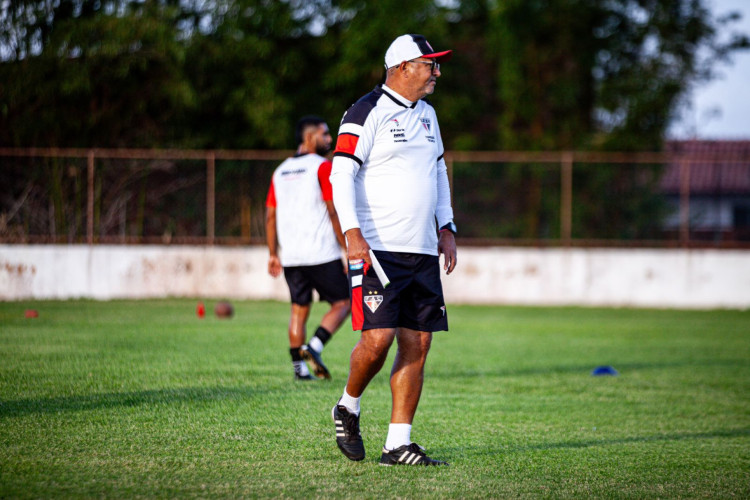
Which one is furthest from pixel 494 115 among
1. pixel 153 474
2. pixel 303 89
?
pixel 153 474

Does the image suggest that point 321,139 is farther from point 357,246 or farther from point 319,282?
point 357,246

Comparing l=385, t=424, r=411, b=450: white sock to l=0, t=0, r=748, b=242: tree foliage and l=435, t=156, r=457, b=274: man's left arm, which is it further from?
l=0, t=0, r=748, b=242: tree foliage

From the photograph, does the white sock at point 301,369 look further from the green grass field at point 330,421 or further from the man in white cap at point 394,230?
the man in white cap at point 394,230

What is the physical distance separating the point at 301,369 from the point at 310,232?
1.14 meters

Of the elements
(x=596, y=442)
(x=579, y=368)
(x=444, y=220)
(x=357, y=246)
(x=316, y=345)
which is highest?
(x=444, y=220)

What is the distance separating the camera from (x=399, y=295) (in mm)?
4500

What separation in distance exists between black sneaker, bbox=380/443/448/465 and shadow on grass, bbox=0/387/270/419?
6.33 feet

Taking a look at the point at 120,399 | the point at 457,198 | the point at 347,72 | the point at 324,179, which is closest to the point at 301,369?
the point at 324,179

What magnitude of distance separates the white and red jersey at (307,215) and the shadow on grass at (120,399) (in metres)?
1.46

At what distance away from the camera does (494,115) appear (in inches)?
888

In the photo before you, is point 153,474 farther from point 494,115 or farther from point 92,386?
point 494,115

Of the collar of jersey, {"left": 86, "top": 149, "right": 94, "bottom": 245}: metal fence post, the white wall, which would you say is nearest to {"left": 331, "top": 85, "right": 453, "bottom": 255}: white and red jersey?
the collar of jersey

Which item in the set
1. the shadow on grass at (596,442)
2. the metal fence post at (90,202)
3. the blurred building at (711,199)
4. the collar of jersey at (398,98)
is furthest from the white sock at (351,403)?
the blurred building at (711,199)

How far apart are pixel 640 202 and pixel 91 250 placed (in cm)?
946
